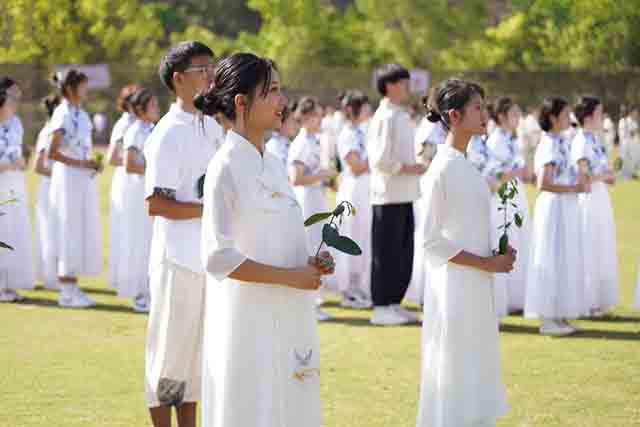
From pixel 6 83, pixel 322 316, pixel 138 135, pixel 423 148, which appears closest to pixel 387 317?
pixel 322 316

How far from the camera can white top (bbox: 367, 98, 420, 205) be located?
10.6 metres

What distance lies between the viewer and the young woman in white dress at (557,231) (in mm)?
9906

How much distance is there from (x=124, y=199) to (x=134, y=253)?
0.73 m

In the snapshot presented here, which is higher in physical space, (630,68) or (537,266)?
(630,68)

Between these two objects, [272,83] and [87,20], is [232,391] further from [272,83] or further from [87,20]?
[87,20]

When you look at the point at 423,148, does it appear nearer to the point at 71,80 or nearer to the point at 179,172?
the point at 71,80

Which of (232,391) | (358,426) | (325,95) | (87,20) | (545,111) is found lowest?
(358,426)

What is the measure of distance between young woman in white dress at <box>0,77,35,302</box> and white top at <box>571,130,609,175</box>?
216 inches

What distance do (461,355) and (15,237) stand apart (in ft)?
23.3

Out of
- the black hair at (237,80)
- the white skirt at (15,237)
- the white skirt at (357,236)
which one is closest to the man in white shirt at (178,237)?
the black hair at (237,80)

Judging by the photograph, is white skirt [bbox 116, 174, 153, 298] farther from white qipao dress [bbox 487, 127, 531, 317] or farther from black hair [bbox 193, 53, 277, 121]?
black hair [bbox 193, 53, 277, 121]

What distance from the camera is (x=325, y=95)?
40219 mm

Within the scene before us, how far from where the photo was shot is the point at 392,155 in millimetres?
10562

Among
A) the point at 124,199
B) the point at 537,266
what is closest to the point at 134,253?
the point at 124,199
